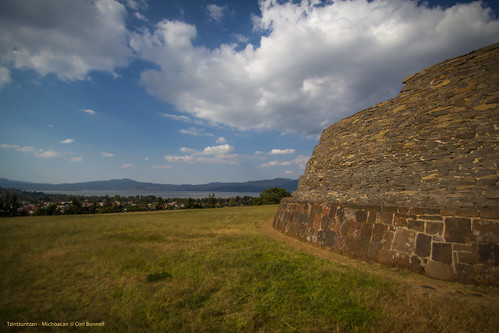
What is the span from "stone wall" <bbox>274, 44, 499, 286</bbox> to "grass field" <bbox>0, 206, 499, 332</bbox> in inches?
41.0

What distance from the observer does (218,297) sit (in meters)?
3.64

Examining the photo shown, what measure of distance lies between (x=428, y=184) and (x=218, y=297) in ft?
22.9

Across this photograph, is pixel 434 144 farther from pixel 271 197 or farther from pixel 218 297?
pixel 271 197

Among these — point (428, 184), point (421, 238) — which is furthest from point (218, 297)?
point (428, 184)

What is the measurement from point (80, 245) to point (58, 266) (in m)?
2.65

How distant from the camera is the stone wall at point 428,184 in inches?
192

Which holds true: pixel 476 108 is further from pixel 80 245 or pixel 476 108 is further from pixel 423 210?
pixel 80 245

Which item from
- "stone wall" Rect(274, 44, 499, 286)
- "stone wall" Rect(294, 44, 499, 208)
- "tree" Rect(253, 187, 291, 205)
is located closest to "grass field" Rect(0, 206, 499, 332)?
"stone wall" Rect(274, 44, 499, 286)

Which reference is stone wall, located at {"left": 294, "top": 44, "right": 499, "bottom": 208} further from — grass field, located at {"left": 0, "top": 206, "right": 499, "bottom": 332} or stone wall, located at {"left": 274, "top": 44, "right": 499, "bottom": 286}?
grass field, located at {"left": 0, "top": 206, "right": 499, "bottom": 332}

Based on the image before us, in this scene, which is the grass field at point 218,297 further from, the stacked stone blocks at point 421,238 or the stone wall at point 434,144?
the stone wall at point 434,144

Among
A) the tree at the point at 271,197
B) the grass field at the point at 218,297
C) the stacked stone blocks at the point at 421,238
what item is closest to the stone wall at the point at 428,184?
the stacked stone blocks at the point at 421,238

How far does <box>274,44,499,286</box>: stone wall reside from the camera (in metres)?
4.87

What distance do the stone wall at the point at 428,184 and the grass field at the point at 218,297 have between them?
1.04m

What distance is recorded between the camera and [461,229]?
16.1 ft
